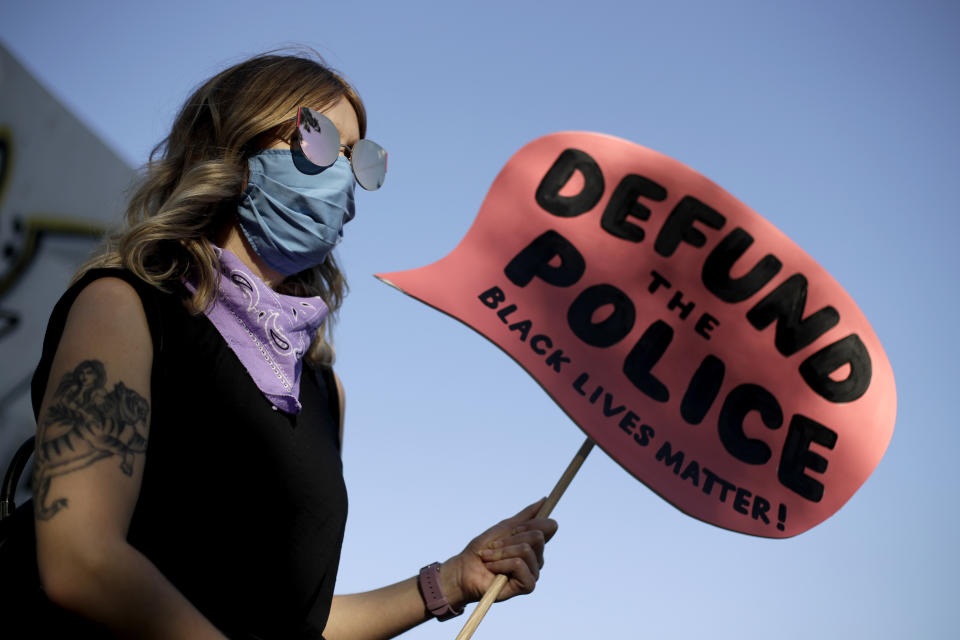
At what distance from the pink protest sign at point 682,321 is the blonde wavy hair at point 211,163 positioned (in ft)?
1.70

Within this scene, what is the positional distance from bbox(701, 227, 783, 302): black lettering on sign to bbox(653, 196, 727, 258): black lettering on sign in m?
0.06

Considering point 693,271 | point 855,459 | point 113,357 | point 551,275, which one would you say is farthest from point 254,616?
point 855,459

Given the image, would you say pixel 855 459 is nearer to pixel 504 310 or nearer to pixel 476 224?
pixel 504 310

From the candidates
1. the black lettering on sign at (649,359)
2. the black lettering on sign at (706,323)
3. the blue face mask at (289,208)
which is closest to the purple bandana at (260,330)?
the blue face mask at (289,208)

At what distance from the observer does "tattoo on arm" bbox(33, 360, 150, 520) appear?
1.33 metres

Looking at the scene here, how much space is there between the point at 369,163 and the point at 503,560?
116 cm

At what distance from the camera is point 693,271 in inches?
93.4

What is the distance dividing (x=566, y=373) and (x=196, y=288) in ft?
3.18

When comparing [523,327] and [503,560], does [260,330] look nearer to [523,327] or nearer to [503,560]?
[523,327]

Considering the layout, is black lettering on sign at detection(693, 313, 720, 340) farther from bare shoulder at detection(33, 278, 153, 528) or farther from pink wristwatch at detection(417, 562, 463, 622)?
bare shoulder at detection(33, 278, 153, 528)

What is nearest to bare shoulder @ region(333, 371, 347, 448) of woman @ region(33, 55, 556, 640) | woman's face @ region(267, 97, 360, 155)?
woman @ region(33, 55, 556, 640)

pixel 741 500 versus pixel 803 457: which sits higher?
pixel 803 457

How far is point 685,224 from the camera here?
2395 mm

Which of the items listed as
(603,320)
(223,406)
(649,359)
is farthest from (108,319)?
(649,359)
